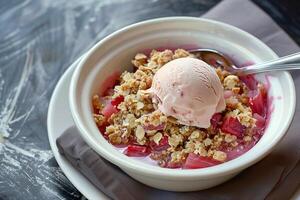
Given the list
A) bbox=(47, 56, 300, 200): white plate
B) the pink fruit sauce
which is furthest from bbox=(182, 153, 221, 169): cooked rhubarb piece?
bbox=(47, 56, 300, 200): white plate

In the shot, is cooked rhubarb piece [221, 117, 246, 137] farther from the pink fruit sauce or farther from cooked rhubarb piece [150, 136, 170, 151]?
cooked rhubarb piece [150, 136, 170, 151]

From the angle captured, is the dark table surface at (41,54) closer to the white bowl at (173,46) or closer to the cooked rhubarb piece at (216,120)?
the white bowl at (173,46)

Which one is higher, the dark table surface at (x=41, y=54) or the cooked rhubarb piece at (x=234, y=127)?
the cooked rhubarb piece at (x=234, y=127)

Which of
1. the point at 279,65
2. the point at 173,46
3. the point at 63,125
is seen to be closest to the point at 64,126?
the point at 63,125

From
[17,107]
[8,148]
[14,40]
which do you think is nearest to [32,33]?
[14,40]

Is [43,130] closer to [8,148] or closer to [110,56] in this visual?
[8,148]

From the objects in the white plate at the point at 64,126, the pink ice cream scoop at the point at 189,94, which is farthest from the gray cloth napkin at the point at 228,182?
the pink ice cream scoop at the point at 189,94
